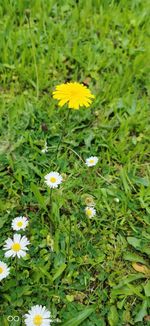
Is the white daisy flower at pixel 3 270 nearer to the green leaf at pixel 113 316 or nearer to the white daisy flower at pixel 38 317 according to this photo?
the white daisy flower at pixel 38 317

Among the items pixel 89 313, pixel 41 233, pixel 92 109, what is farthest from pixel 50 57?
pixel 89 313

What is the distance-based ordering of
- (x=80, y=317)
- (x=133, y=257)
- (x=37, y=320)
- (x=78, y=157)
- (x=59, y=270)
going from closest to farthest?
(x=37, y=320), (x=80, y=317), (x=59, y=270), (x=133, y=257), (x=78, y=157)

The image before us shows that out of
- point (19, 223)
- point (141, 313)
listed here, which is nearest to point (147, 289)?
point (141, 313)

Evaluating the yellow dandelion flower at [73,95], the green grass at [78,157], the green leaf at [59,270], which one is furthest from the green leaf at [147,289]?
the yellow dandelion flower at [73,95]

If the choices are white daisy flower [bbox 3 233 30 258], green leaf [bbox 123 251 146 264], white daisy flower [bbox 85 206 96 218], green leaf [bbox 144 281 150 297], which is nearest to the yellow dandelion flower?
white daisy flower [bbox 85 206 96 218]

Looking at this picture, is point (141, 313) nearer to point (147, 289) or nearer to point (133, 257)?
point (147, 289)

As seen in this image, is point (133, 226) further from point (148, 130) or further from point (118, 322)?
point (148, 130)
